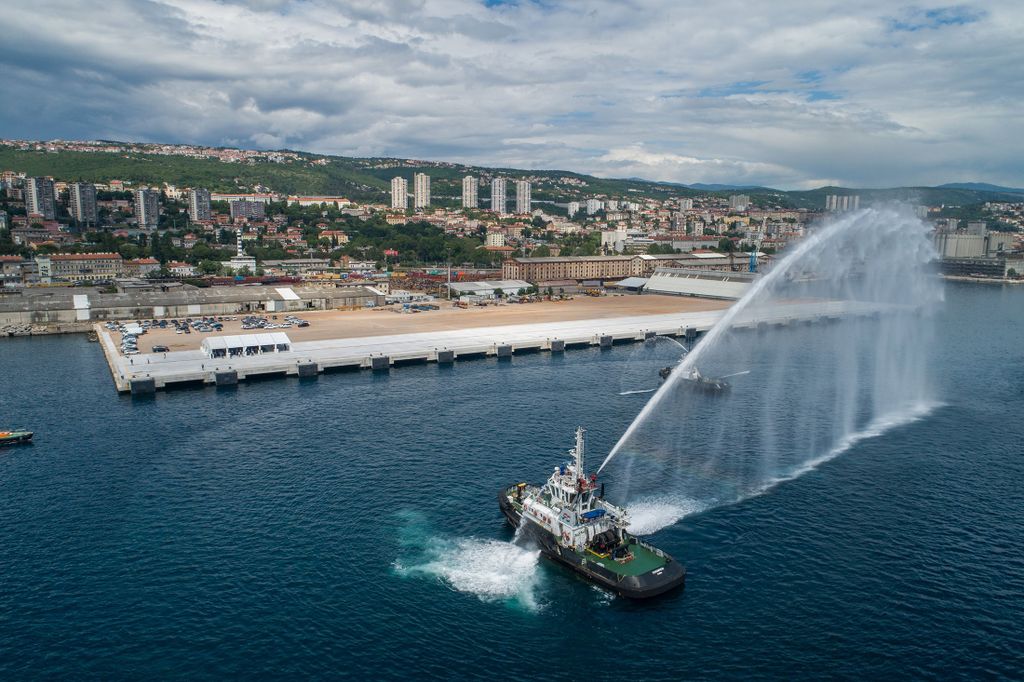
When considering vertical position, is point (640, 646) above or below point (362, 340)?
below

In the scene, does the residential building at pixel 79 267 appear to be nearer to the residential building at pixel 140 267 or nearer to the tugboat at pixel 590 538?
the residential building at pixel 140 267

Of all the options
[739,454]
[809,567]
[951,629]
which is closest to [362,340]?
[739,454]

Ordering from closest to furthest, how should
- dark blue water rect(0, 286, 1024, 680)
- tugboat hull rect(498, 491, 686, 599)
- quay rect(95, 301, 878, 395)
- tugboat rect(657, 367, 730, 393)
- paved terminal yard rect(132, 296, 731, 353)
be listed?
dark blue water rect(0, 286, 1024, 680) < tugboat hull rect(498, 491, 686, 599) < tugboat rect(657, 367, 730, 393) < quay rect(95, 301, 878, 395) < paved terminal yard rect(132, 296, 731, 353)

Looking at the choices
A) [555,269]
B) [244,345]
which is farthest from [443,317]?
[555,269]

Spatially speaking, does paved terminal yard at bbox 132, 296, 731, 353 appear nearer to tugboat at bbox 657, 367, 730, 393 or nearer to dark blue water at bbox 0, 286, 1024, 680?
dark blue water at bbox 0, 286, 1024, 680

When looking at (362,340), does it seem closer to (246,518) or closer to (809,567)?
(246,518)

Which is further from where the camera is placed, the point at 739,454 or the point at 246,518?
the point at 739,454

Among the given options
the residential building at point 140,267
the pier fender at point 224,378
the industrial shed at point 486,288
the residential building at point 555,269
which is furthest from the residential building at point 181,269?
the pier fender at point 224,378

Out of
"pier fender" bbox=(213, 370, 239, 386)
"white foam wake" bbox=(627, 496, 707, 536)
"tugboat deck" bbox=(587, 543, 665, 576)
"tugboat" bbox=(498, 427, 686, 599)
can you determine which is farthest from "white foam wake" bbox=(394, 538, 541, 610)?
"pier fender" bbox=(213, 370, 239, 386)
